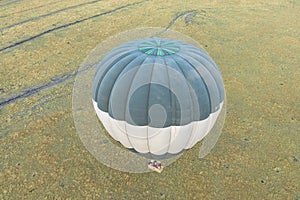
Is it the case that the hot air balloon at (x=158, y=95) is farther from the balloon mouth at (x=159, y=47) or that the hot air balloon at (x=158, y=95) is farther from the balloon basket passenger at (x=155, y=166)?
the balloon basket passenger at (x=155, y=166)

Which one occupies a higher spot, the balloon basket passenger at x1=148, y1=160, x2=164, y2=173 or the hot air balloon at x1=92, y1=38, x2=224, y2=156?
the hot air balloon at x1=92, y1=38, x2=224, y2=156

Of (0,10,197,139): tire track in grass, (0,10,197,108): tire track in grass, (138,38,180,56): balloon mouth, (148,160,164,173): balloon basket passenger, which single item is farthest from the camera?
(0,10,197,108): tire track in grass

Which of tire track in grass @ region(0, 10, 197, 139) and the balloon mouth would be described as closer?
the balloon mouth

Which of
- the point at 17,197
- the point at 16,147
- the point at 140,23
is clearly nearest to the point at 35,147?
the point at 16,147

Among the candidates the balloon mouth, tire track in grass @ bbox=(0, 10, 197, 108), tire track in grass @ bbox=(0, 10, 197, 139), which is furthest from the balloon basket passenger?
tire track in grass @ bbox=(0, 10, 197, 108)

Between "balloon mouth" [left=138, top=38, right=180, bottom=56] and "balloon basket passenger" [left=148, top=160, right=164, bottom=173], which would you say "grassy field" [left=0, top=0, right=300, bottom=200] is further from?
"balloon mouth" [left=138, top=38, right=180, bottom=56]

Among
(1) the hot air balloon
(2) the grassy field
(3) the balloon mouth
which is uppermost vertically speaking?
(3) the balloon mouth

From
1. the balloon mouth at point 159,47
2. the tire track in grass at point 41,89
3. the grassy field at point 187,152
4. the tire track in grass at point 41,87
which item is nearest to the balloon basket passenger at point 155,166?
the grassy field at point 187,152

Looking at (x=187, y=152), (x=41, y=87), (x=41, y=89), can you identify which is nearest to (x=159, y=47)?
(x=187, y=152)

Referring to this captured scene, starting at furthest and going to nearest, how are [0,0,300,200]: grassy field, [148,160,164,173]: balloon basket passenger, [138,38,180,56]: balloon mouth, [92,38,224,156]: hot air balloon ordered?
[148,160,164,173]: balloon basket passenger, [0,0,300,200]: grassy field, [138,38,180,56]: balloon mouth, [92,38,224,156]: hot air balloon

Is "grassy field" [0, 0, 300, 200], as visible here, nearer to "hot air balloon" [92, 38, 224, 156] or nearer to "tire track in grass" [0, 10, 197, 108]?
"tire track in grass" [0, 10, 197, 108]
